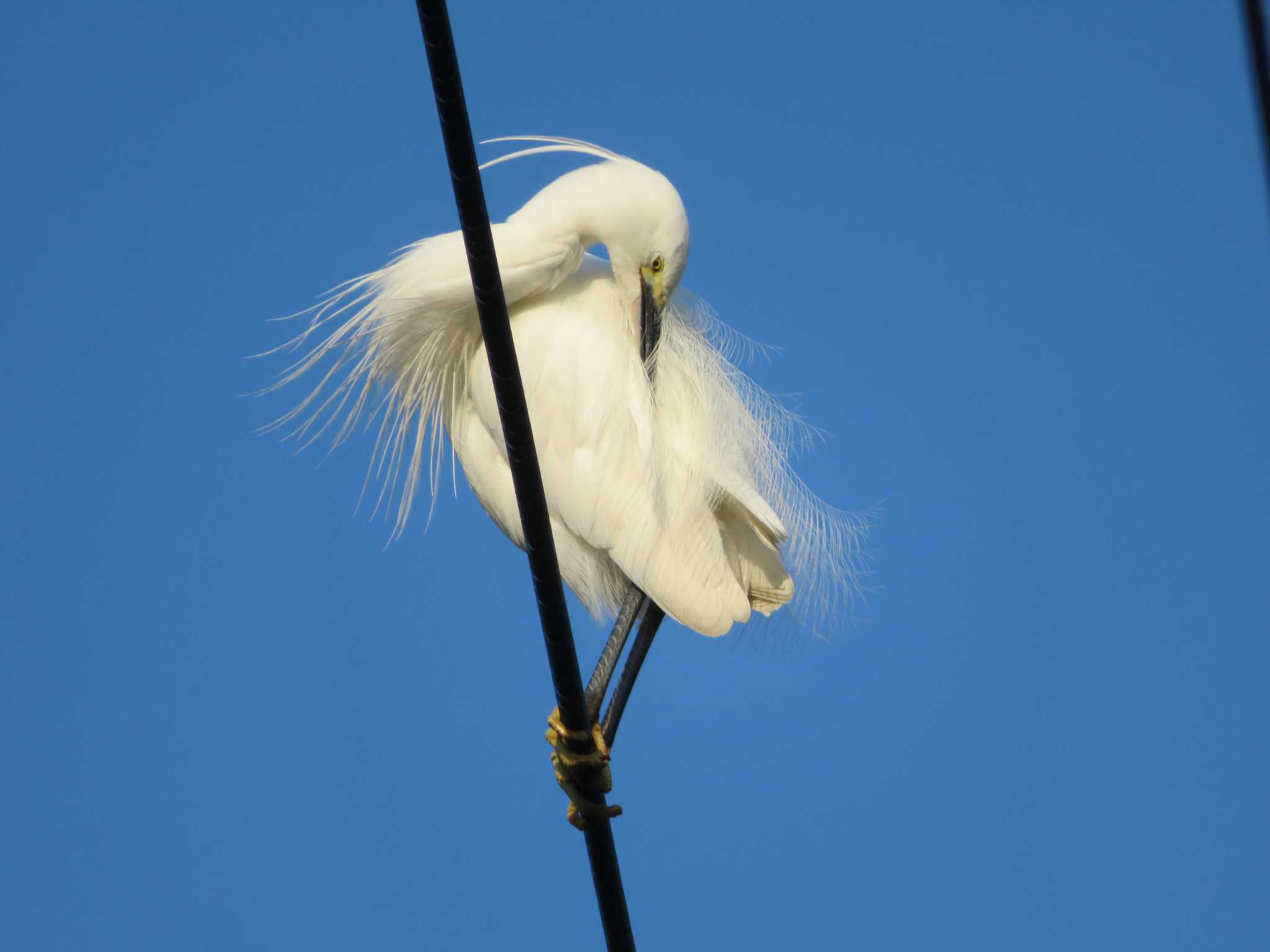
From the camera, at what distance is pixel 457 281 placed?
174 inches

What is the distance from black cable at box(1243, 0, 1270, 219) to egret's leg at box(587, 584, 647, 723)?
2.78m

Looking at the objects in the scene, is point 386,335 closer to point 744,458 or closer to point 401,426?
point 401,426

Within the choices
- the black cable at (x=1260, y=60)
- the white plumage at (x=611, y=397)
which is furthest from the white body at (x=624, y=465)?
the black cable at (x=1260, y=60)

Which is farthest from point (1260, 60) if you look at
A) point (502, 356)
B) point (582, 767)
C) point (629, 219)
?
point (629, 219)

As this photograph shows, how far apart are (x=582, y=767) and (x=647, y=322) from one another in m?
1.44

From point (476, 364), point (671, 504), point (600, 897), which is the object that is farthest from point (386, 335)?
point (600, 897)

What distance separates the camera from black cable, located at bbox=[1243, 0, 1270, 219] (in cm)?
133

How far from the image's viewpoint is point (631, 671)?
4.34 meters

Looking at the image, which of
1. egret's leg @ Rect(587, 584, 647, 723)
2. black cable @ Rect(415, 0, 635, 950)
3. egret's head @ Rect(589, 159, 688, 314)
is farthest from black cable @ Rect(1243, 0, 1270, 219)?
egret's head @ Rect(589, 159, 688, 314)

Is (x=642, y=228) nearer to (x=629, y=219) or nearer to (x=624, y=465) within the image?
(x=629, y=219)

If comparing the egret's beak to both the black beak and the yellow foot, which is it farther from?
the yellow foot

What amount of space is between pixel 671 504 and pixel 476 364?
0.77 metres

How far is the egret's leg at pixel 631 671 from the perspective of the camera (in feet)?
13.7

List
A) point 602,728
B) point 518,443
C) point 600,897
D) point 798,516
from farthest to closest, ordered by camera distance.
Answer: point 798,516
point 602,728
point 600,897
point 518,443
